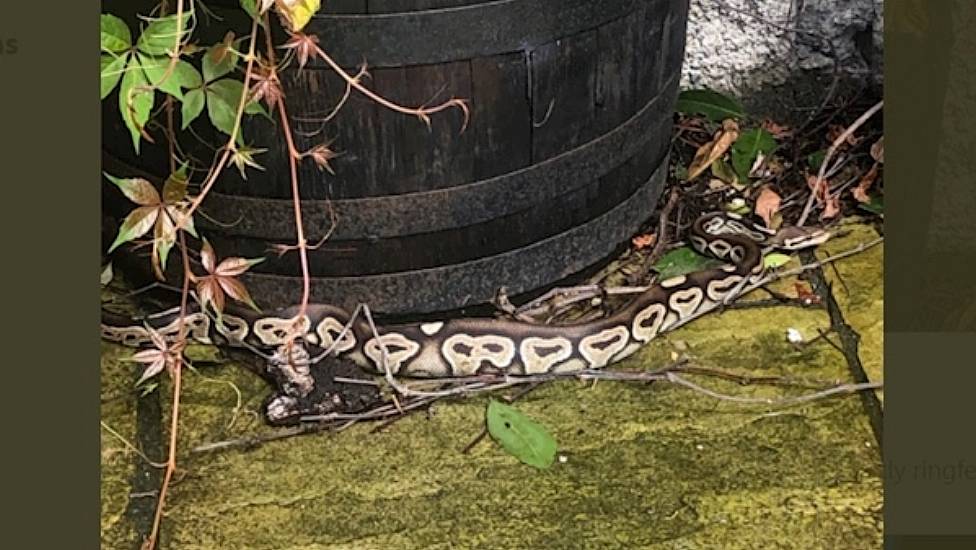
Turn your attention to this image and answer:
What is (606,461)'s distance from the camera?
312cm

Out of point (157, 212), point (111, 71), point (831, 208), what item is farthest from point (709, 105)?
point (111, 71)

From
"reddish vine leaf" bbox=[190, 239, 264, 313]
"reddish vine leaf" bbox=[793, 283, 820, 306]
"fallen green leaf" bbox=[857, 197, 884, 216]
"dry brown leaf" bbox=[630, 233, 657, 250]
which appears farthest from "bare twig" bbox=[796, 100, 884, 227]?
"reddish vine leaf" bbox=[190, 239, 264, 313]

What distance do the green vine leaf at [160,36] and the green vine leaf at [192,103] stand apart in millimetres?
116

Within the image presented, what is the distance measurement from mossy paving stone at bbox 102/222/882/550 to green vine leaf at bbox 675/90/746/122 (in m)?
1.16

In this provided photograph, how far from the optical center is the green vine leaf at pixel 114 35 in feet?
9.25

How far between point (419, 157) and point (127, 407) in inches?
36.9

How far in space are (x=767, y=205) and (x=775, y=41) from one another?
0.62 metres

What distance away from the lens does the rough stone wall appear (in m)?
4.41

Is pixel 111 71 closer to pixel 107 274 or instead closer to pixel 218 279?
pixel 218 279

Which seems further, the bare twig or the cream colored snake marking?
the bare twig

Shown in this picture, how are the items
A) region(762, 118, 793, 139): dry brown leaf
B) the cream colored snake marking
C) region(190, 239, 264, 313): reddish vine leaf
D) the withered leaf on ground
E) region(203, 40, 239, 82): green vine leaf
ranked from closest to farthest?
1. region(203, 40, 239, 82): green vine leaf
2. region(190, 239, 264, 313): reddish vine leaf
3. the cream colored snake marking
4. the withered leaf on ground
5. region(762, 118, 793, 139): dry brown leaf

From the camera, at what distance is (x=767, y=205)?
13.7 ft

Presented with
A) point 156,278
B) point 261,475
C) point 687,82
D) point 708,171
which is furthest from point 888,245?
point 156,278

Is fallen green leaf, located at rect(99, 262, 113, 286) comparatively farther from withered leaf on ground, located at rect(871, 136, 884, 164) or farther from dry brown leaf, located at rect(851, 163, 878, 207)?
withered leaf on ground, located at rect(871, 136, 884, 164)
